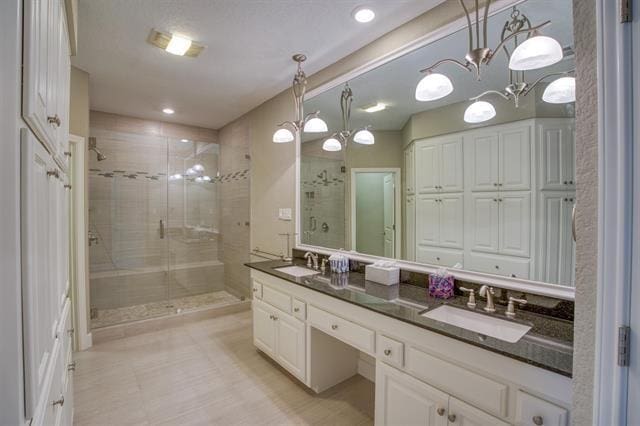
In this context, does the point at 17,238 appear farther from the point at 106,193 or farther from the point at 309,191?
the point at 106,193

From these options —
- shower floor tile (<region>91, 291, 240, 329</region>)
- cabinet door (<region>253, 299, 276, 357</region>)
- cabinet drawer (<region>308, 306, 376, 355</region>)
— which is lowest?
shower floor tile (<region>91, 291, 240, 329</region>)

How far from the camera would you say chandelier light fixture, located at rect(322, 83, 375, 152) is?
2500 mm

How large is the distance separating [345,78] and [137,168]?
337cm

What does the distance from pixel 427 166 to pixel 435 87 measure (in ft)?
1.79

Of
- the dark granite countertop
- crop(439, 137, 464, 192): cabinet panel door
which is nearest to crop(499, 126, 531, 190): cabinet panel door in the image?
crop(439, 137, 464, 192): cabinet panel door

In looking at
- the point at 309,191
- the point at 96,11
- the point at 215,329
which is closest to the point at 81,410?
the point at 215,329

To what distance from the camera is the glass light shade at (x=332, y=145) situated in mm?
2750

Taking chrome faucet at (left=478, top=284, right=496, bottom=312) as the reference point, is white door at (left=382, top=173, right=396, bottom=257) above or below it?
above

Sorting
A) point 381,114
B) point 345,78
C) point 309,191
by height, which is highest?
point 345,78

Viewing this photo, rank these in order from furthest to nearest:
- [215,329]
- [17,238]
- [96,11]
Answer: [215,329]
[96,11]
[17,238]

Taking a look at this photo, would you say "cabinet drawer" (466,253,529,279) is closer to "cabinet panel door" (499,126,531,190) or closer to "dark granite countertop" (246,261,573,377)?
"dark granite countertop" (246,261,573,377)

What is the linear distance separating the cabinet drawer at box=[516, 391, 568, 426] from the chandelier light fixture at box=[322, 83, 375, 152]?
1.88 m

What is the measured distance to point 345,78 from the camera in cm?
261

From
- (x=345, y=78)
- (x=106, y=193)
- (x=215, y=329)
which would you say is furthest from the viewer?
(x=106, y=193)
